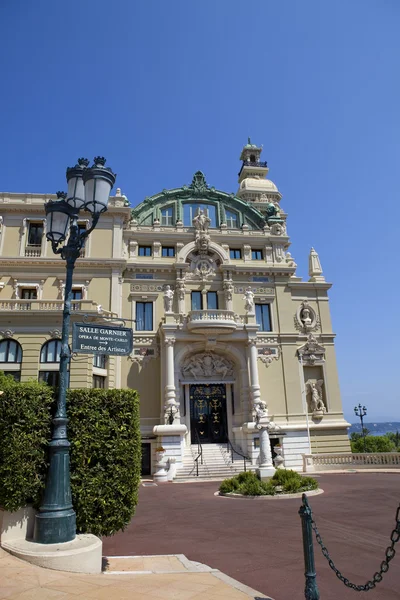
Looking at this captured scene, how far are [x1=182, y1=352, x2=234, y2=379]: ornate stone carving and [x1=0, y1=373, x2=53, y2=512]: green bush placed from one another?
23.0 metres

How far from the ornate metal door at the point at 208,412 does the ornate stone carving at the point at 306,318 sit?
26.0 ft

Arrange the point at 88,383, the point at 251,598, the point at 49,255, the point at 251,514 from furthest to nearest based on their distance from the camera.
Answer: the point at 49,255, the point at 88,383, the point at 251,514, the point at 251,598

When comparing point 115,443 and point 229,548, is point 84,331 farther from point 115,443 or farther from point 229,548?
point 229,548

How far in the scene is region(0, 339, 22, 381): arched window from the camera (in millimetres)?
23953

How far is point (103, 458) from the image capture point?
8141 mm

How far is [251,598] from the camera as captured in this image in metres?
5.74

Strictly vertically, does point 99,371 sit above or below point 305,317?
below

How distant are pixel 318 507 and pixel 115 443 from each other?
867 cm

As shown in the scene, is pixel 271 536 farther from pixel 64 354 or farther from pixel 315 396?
pixel 315 396

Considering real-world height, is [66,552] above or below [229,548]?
above

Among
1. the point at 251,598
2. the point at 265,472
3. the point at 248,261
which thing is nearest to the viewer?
the point at 251,598

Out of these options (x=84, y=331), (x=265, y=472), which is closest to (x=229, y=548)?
(x=84, y=331)

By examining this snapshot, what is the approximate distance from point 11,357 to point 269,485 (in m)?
16.1

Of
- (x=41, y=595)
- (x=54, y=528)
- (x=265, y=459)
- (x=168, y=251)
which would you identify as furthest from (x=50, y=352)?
(x=41, y=595)
